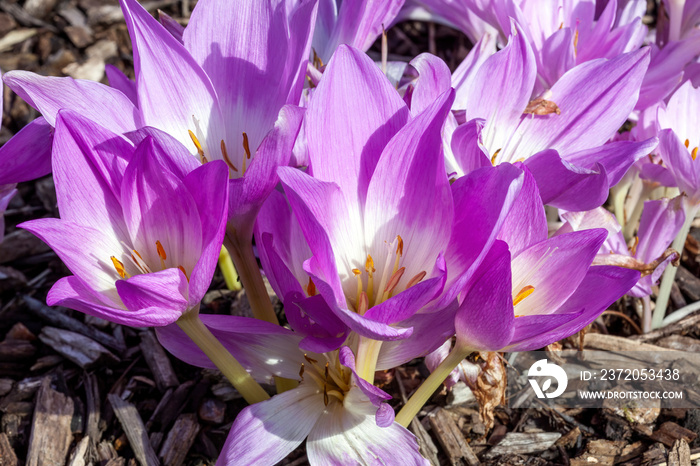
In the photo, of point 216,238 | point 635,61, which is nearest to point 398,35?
point 635,61

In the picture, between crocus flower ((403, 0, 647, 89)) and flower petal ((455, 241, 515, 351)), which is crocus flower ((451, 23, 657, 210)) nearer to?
crocus flower ((403, 0, 647, 89))

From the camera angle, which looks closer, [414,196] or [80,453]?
[414,196]

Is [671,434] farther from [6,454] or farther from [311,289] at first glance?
[6,454]

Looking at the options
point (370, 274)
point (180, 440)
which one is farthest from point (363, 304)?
point (180, 440)

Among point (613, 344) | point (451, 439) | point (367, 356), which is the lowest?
point (451, 439)

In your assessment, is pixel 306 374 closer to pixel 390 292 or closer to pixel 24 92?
pixel 390 292

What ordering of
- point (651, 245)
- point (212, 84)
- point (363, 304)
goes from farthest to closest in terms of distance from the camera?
point (651, 245)
point (212, 84)
point (363, 304)

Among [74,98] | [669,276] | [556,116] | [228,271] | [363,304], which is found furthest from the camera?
[228,271]
